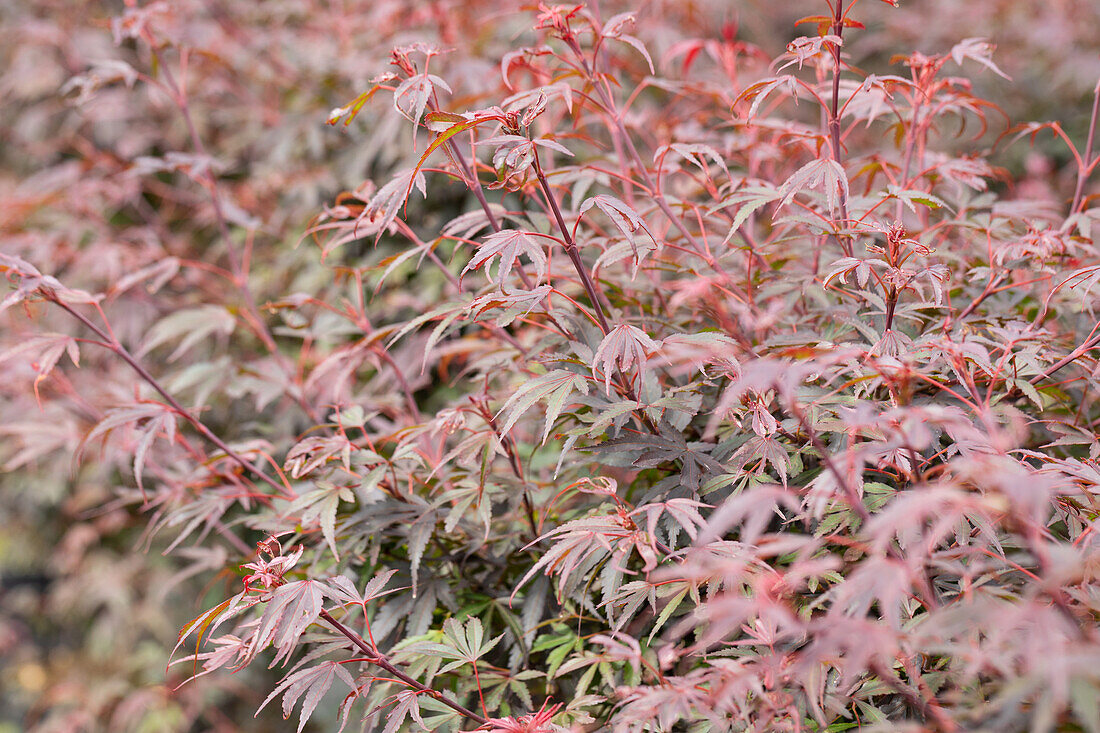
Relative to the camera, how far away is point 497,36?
7.70 ft

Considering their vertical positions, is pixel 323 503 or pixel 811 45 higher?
pixel 811 45

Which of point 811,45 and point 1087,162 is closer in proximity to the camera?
point 811,45

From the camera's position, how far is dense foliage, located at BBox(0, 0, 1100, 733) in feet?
2.64

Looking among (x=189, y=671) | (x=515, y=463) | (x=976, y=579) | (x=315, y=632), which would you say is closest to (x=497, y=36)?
(x=515, y=463)

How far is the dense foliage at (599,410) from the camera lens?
0.81 meters

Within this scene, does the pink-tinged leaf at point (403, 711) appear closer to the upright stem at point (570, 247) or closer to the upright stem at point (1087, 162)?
the upright stem at point (570, 247)

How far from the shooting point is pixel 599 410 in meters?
1.12

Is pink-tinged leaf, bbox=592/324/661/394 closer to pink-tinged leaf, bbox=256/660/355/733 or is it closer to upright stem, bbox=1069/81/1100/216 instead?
pink-tinged leaf, bbox=256/660/355/733

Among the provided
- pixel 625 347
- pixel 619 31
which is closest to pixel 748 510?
pixel 625 347

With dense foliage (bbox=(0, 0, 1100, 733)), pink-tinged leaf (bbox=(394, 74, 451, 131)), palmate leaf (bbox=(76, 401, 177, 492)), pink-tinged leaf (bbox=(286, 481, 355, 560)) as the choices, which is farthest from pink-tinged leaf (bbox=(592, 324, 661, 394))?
palmate leaf (bbox=(76, 401, 177, 492))

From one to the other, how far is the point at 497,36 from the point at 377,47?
382mm

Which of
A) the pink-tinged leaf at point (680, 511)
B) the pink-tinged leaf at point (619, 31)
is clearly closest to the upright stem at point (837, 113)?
the pink-tinged leaf at point (619, 31)

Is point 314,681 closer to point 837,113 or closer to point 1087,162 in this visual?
point 837,113

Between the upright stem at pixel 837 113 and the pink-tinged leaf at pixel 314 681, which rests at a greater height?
the upright stem at pixel 837 113
